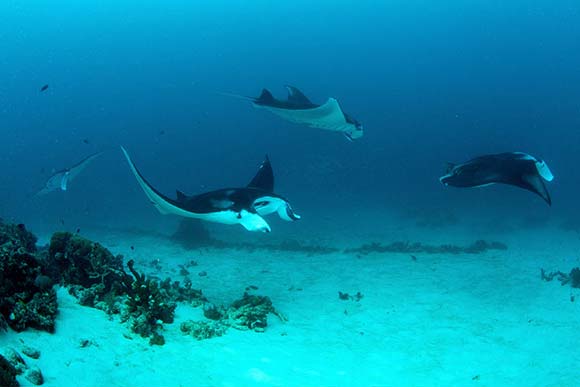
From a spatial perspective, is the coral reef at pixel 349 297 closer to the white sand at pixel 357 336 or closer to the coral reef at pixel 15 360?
the white sand at pixel 357 336

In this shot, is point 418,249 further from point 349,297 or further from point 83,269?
point 83,269

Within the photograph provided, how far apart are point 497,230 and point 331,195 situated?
21826mm

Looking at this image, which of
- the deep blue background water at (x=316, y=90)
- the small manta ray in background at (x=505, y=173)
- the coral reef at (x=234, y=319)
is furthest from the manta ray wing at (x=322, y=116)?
the deep blue background water at (x=316, y=90)

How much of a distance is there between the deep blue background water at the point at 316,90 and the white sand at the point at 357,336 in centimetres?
4542

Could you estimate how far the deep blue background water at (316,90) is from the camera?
243 feet

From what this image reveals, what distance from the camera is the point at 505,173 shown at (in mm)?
6699

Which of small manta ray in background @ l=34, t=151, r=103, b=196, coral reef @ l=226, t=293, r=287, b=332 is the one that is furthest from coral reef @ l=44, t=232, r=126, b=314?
small manta ray in background @ l=34, t=151, r=103, b=196

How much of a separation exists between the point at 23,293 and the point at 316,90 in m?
105

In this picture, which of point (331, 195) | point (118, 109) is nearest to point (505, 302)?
point (331, 195)

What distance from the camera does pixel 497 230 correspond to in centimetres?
2275

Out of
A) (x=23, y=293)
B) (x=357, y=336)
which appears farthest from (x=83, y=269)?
(x=357, y=336)

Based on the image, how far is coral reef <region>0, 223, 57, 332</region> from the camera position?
15.3 ft

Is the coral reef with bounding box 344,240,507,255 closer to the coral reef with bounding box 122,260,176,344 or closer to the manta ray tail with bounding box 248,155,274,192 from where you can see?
the manta ray tail with bounding box 248,155,274,192

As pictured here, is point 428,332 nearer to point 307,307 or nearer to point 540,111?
point 307,307
